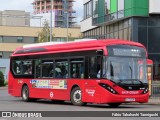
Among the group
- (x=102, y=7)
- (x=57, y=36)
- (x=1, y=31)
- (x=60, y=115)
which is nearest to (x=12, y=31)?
(x=1, y=31)

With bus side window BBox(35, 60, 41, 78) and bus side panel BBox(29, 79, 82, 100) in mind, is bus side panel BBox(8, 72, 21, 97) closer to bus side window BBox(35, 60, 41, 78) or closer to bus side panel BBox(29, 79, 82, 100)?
bus side panel BBox(29, 79, 82, 100)

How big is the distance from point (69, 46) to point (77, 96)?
2689 mm

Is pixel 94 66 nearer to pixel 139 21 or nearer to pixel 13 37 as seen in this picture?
pixel 139 21

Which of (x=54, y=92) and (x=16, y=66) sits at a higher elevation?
(x=16, y=66)

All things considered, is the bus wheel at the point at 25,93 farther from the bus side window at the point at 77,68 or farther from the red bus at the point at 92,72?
the bus side window at the point at 77,68

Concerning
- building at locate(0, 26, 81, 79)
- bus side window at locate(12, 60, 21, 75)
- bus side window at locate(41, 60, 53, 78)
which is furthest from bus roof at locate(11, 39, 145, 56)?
building at locate(0, 26, 81, 79)

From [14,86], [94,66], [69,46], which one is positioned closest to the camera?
[94,66]

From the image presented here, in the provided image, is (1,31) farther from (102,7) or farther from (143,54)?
(143,54)

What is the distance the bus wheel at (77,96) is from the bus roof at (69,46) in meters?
1.99

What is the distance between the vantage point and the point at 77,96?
24203 mm

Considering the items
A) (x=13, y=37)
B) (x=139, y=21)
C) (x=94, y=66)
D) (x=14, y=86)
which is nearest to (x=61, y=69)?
(x=94, y=66)

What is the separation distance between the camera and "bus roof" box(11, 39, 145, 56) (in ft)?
76.0

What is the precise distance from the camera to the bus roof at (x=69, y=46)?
23172 millimetres

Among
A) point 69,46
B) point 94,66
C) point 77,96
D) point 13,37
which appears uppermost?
point 13,37
